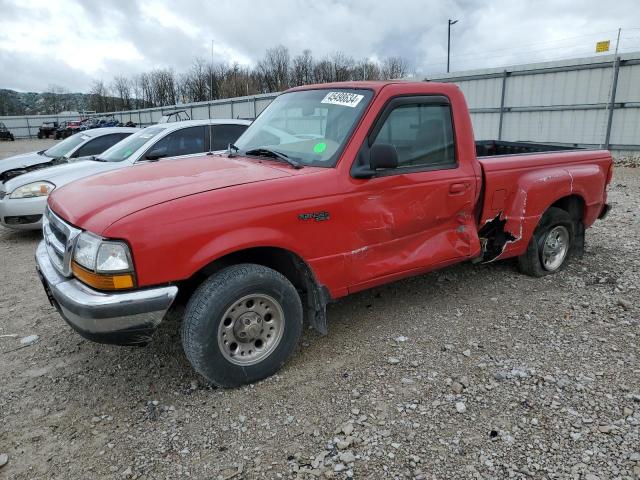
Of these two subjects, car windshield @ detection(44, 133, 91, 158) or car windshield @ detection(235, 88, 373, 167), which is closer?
car windshield @ detection(235, 88, 373, 167)

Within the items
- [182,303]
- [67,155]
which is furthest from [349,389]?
[67,155]

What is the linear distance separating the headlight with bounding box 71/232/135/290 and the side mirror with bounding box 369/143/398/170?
1.65 m

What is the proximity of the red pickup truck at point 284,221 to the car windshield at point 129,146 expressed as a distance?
148 inches

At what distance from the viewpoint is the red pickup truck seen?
2.69m

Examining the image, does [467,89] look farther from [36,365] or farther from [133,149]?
[36,365]

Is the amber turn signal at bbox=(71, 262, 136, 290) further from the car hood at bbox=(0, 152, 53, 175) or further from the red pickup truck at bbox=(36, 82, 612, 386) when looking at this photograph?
the car hood at bbox=(0, 152, 53, 175)

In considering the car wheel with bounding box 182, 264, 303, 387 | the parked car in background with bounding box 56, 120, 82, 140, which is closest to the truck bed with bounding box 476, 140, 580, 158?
the car wheel with bounding box 182, 264, 303, 387

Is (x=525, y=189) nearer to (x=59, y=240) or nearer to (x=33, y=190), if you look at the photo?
(x=59, y=240)

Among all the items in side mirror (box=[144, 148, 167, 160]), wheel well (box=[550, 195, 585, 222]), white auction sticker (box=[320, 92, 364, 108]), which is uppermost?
white auction sticker (box=[320, 92, 364, 108])

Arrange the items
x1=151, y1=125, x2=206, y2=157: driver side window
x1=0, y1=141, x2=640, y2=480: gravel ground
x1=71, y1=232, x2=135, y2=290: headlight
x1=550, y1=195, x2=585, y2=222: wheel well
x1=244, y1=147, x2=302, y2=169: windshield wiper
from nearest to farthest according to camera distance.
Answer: x1=0, y1=141, x2=640, y2=480: gravel ground < x1=71, y1=232, x2=135, y2=290: headlight < x1=244, y1=147, x2=302, y2=169: windshield wiper < x1=550, y1=195, x2=585, y2=222: wheel well < x1=151, y1=125, x2=206, y2=157: driver side window

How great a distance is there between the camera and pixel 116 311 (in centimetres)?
262

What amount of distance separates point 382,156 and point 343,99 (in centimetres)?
75

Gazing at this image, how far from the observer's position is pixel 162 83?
261 ft

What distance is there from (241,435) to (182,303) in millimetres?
934
